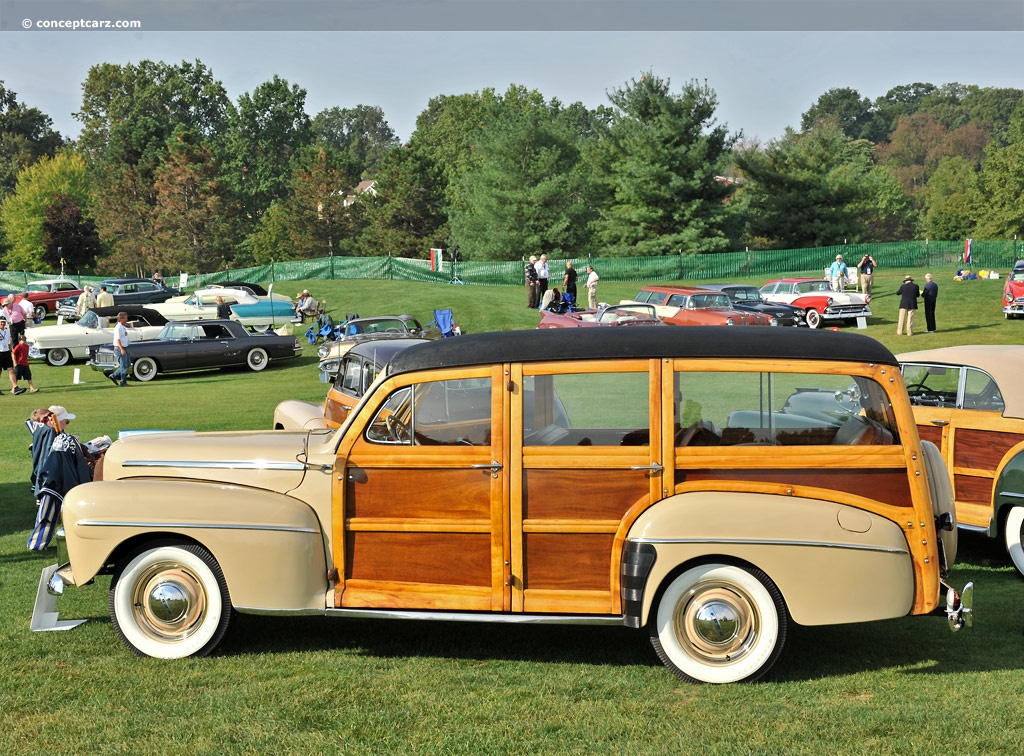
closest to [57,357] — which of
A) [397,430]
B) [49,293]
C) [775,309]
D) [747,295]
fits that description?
[49,293]

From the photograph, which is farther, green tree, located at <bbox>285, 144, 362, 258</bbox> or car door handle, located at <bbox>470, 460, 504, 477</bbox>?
green tree, located at <bbox>285, 144, 362, 258</bbox>

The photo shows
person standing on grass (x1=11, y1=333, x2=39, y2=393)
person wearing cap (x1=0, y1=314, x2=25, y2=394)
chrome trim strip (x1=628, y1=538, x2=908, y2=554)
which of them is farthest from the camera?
person standing on grass (x1=11, y1=333, x2=39, y2=393)

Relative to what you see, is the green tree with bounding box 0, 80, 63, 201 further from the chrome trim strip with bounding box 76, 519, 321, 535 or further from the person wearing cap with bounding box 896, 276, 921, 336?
the chrome trim strip with bounding box 76, 519, 321, 535

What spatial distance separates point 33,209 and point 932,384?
90012mm

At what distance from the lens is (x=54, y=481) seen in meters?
9.72

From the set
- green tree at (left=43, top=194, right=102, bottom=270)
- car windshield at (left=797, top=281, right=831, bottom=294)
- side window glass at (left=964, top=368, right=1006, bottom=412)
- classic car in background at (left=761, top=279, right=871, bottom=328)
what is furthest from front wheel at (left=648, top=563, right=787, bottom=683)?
green tree at (left=43, top=194, right=102, bottom=270)

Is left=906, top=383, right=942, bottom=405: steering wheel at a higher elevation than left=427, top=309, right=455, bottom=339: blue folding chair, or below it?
below

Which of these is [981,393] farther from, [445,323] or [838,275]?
[838,275]

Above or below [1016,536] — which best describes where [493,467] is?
above

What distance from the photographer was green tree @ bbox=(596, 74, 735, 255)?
2313 inches

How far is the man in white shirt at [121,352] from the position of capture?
27.2m

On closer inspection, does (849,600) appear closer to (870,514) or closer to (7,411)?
(870,514)

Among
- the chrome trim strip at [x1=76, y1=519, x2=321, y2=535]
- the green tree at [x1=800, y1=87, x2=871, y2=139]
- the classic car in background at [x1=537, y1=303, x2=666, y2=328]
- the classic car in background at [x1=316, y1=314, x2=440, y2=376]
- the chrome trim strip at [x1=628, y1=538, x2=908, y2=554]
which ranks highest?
the green tree at [x1=800, y1=87, x2=871, y2=139]

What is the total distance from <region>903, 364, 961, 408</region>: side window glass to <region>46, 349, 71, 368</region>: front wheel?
2797 centimetres
